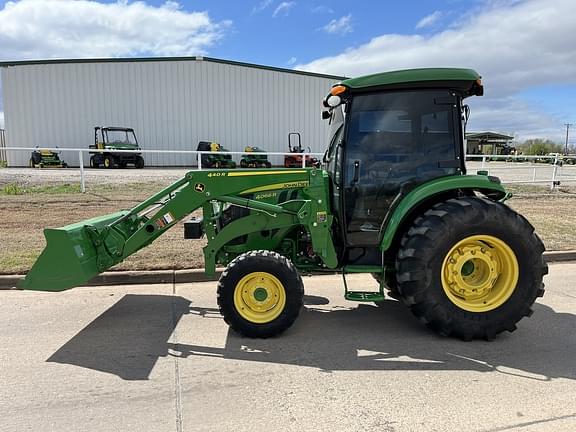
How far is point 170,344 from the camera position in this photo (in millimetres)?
3783

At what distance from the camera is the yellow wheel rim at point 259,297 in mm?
3808

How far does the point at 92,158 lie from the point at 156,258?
21311 millimetres

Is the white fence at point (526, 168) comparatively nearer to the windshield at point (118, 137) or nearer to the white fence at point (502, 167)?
the white fence at point (502, 167)

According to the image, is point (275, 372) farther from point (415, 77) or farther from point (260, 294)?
point (415, 77)

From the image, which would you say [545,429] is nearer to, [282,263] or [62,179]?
[282,263]

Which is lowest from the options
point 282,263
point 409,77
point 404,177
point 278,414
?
point 278,414

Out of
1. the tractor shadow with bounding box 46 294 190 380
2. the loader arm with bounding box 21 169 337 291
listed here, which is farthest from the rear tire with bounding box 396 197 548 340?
the tractor shadow with bounding box 46 294 190 380

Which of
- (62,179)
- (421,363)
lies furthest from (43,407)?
(62,179)

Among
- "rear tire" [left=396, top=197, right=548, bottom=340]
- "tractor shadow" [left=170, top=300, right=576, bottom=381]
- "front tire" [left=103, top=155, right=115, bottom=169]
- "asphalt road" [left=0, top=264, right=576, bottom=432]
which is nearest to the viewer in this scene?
"asphalt road" [left=0, top=264, right=576, bottom=432]

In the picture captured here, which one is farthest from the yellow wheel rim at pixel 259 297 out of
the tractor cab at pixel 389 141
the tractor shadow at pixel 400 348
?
the tractor cab at pixel 389 141

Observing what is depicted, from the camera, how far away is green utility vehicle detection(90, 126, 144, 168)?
23.5m

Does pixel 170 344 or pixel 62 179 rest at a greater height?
pixel 62 179

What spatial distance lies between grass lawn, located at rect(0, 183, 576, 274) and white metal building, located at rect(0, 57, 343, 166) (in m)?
16.7

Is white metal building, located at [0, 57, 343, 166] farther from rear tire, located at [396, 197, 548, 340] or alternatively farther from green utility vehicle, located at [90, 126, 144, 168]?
rear tire, located at [396, 197, 548, 340]
